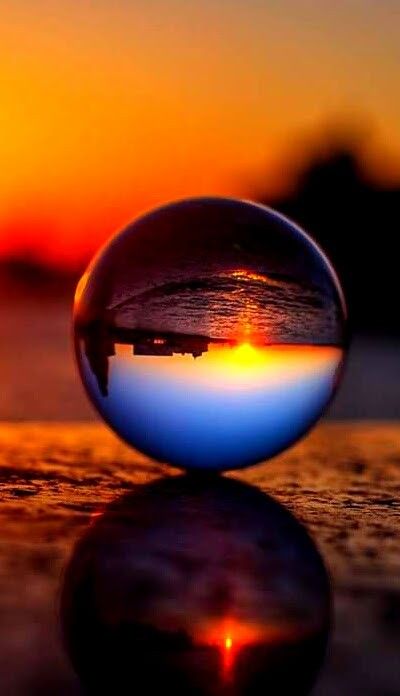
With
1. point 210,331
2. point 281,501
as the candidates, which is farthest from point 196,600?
point 281,501

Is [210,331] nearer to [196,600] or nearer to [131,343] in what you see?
[131,343]

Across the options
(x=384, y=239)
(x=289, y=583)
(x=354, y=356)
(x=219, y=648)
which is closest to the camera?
(x=219, y=648)

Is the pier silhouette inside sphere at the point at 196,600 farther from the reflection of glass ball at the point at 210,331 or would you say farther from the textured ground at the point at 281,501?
the reflection of glass ball at the point at 210,331

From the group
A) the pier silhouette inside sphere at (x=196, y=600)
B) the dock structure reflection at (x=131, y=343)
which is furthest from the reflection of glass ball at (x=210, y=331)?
the pier silhouette inside sphere at (x=196, y=600)

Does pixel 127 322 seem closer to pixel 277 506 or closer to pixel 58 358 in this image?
pixel 277 506

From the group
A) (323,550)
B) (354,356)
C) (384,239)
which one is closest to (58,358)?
(354,356)

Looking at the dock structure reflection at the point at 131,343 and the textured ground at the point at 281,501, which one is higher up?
the dock structure reflection at the point at 131,343

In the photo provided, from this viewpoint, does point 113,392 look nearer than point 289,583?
No
